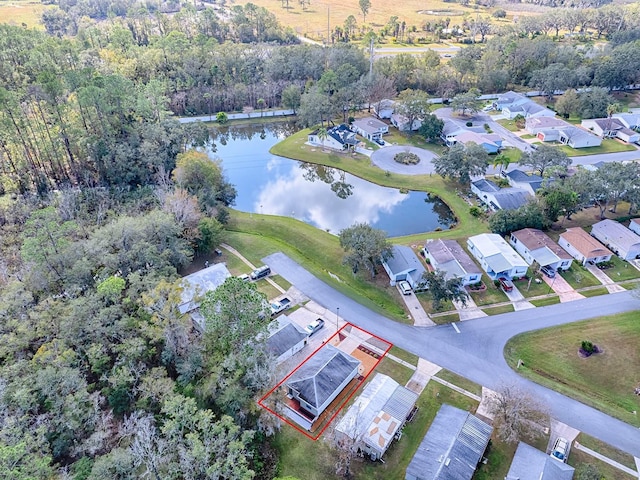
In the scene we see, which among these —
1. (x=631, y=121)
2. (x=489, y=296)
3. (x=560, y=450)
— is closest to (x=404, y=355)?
(x=560, y=450)

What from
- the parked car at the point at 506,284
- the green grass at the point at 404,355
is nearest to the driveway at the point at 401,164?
the parked car at the point at 506,284

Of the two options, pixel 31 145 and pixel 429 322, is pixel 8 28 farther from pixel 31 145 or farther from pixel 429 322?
pixel 429 322

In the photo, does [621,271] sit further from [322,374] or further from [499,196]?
[322,374]

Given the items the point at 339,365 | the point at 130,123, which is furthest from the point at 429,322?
the point at 130,123

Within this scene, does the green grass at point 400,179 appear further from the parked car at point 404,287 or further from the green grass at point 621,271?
the green grass at point 621,271

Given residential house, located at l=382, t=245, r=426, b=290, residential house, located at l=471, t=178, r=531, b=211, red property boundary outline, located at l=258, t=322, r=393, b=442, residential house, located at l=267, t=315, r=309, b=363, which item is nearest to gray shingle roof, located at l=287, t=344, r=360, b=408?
red property boundary outline, located at l=258, t=322, r=393, b=442

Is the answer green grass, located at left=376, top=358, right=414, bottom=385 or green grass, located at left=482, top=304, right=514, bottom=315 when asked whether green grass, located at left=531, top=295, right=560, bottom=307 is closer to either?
green grass, located at left=482, top=304, right=514, bottom=315
